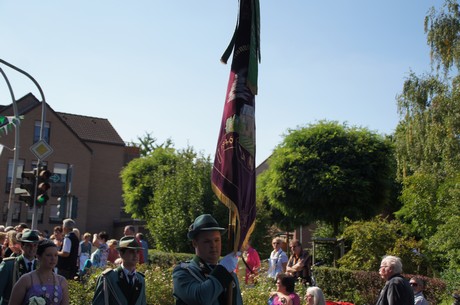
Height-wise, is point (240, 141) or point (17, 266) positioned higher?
point (240, 141)

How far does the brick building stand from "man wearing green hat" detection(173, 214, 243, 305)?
46911 millimetres

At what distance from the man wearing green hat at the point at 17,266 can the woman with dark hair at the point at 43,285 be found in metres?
0.77

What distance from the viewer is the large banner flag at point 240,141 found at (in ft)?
18.5

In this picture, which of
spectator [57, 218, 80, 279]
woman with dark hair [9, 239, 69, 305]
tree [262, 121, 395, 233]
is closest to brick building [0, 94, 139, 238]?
tree [262, 121, 395, 233]

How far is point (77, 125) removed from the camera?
203 feet

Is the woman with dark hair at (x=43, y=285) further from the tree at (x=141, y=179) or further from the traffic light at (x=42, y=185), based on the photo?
the tree at (x=141, y=179)

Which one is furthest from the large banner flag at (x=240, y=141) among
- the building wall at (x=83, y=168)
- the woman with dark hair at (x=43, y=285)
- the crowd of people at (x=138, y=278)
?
the building wall at (x=83, y=168)

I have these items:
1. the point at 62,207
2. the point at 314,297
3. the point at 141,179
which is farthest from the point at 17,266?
the point at 141,179

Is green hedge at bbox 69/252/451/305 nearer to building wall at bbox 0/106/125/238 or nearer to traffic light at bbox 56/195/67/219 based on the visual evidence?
traffic light at bbox 56/195/67/219

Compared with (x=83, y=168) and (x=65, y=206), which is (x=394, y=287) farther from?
(x=83, y=168)

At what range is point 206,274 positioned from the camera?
4.24 m

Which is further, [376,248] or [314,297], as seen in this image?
[376,248]

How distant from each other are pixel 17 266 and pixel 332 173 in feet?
76.7

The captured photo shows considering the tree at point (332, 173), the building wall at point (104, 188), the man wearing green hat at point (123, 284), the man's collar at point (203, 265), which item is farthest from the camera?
the building wall at point (104, 188)
